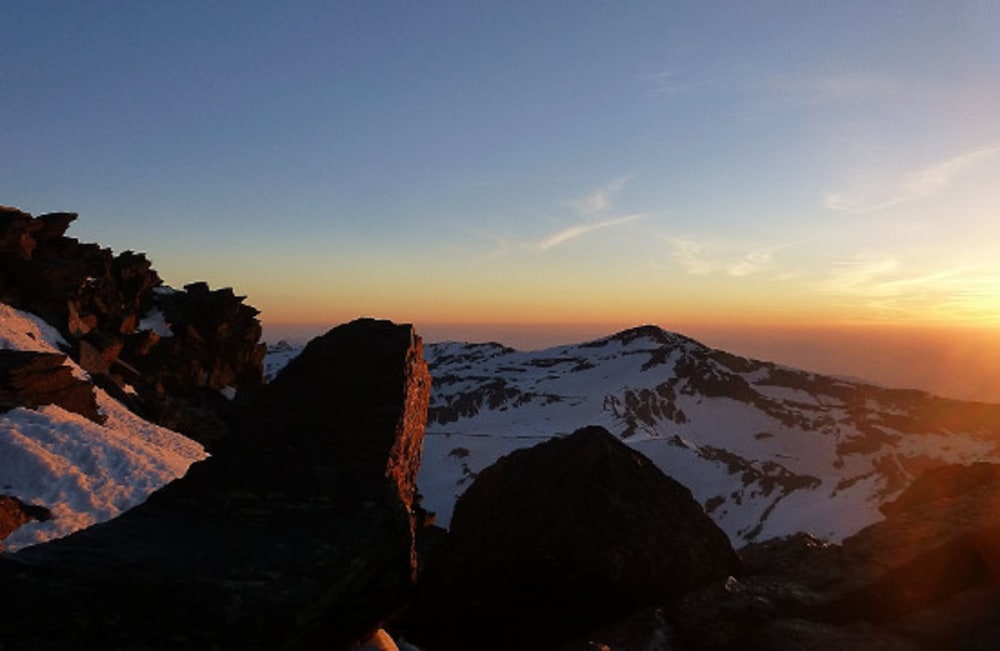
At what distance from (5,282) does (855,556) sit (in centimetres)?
6093

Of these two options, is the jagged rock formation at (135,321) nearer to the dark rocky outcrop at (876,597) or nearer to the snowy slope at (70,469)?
the snowy slope at (70,469)

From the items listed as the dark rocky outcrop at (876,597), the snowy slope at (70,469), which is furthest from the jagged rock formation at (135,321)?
the dark rocky outcrop at (876,597)

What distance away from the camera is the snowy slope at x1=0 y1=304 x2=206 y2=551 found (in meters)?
23.7

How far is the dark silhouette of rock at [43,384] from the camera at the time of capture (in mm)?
32656

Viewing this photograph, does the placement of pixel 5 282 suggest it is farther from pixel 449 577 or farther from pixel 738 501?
pixel 738 501

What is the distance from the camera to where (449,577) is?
1086 centimetres

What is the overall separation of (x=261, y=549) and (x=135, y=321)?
66.5m

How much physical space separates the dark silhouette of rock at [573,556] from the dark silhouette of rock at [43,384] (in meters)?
29.3

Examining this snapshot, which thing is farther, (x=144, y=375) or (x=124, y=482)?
(x=144, y=375)

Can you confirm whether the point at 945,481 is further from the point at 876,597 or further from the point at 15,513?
the point at 15,513

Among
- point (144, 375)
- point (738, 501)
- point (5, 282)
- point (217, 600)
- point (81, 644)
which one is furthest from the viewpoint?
point (738, 501)

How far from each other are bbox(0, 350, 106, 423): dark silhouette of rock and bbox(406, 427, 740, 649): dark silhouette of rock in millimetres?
29309

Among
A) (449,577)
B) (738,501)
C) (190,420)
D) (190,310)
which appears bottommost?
(738,501)

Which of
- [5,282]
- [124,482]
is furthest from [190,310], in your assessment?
[124,482]
